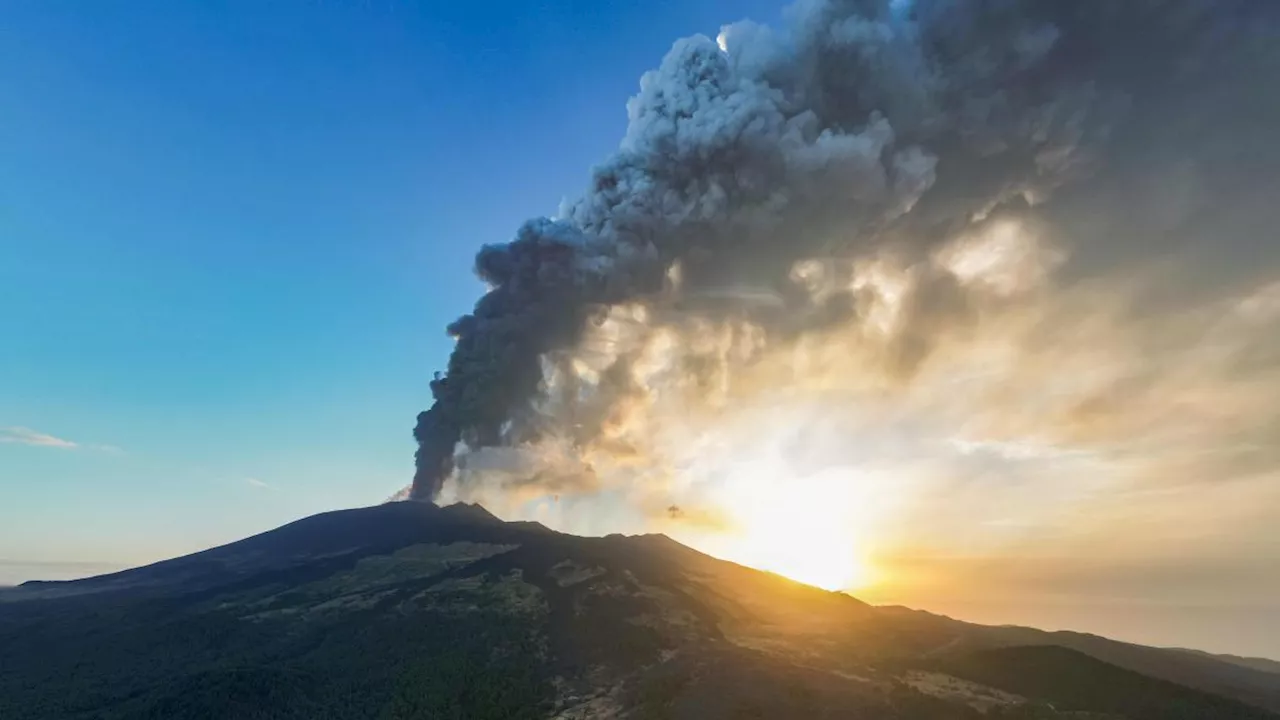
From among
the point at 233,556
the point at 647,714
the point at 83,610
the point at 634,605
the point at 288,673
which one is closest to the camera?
the point at 647,714

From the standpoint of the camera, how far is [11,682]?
87.3 metres

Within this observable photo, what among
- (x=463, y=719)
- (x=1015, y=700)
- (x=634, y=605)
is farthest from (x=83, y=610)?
(x=1015, y=700)

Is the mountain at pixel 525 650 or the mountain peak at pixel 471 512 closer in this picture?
the mountain at pixel 525 650

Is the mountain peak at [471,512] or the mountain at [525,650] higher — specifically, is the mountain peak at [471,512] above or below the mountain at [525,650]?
above

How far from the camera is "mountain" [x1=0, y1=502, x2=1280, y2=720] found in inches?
3031

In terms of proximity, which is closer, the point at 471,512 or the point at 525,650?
the point at 525,650

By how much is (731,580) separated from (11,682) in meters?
105

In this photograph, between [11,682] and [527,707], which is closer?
[527,707]

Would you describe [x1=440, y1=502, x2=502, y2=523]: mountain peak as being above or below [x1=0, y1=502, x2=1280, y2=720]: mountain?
above

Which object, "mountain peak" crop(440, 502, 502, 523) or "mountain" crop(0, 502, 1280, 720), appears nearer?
"mountain" crop(0, 502, 1280, 720)

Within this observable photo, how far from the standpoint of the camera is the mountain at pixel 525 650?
77000 millimetres

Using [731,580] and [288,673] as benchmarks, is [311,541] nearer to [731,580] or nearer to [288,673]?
[288,673]

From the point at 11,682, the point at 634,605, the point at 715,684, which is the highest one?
the point at 634,605

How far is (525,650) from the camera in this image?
9338 centimetres
